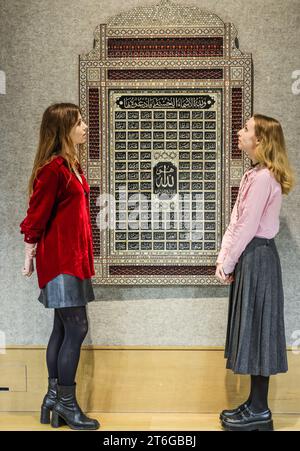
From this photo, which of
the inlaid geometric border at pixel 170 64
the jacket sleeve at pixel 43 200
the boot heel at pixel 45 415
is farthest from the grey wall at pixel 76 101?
the jacket sleeve at pixel 43 200

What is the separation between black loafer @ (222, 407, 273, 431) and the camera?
271cm

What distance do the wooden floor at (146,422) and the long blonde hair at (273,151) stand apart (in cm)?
114

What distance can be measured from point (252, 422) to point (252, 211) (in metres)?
0.95

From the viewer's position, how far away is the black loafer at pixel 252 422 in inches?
107

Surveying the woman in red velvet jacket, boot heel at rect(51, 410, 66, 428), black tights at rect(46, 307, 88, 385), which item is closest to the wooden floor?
boot heel at rect(51, 410, 66, 428)

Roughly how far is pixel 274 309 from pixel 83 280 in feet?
2.77

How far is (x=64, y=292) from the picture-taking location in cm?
262

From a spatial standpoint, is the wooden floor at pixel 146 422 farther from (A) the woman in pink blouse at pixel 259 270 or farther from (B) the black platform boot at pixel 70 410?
(A) the woman in pink blouse at pixel 259 270

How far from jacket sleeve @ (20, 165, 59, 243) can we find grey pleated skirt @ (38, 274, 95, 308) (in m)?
0.24

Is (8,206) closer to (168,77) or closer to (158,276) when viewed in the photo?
(158,276)

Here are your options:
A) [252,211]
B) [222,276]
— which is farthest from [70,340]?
[252,211]

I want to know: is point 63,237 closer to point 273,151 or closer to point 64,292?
point 64,292

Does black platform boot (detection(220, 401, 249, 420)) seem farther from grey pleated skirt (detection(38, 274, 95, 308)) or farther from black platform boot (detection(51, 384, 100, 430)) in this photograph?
grey pleated skirt (detection(38, 274, 95, 308))

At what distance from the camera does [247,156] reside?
2963mm
